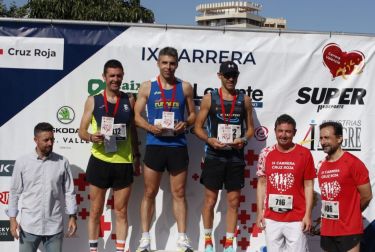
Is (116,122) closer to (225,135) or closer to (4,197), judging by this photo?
(225,135)

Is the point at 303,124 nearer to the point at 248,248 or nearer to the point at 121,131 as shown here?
the point at 248,248

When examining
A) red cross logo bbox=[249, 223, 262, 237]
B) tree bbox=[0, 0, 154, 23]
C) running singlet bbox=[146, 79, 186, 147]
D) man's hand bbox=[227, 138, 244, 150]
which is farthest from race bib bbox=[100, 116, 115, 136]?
tree bbox=[0, 0, 154, 23]

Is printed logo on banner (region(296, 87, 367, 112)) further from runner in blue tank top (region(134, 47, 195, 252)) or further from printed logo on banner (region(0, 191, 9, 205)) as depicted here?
printed logo on banner (region(0, 191, 9, 205))

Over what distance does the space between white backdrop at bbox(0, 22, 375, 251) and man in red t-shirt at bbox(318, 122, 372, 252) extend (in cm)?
135

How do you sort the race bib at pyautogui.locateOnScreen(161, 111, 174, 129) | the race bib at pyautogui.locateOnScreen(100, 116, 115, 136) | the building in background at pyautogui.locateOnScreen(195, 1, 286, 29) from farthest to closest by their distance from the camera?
the building in background at pyautogui.locateOnScreen(195, 1, 286, 29) < the race bib at pyautogui.locateOnScreen(161, 111, 174, 129) < the race bib at pyautogui.locateOnScreen(100, 116, 115, 136)

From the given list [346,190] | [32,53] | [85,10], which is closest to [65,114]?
[32,53]

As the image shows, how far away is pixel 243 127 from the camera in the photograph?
5.27 meters

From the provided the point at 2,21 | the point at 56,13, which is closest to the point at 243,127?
the point at 2,21

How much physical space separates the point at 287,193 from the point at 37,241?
214cm

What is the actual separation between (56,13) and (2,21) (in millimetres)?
8236

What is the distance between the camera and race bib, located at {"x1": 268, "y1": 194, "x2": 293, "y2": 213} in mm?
4430

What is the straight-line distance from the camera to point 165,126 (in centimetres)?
507

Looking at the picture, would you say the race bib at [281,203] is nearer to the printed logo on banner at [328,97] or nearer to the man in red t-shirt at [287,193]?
the man in red t-shirt at [287,193]

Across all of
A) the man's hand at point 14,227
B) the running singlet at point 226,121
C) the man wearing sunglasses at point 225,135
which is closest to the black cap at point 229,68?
the man wearing sunglasses at point 225,135
